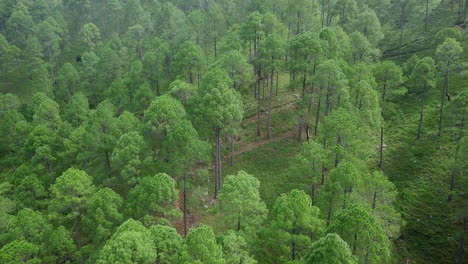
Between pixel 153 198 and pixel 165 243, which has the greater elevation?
pixel 153 198

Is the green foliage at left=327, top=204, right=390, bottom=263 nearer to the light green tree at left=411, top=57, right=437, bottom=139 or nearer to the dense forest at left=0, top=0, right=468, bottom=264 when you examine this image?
the dense forest at left=0, top=0, right=468, bottom=264

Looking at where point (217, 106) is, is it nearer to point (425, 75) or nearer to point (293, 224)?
point (293, 224)

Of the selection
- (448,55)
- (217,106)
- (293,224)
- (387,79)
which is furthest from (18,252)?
(448,55)

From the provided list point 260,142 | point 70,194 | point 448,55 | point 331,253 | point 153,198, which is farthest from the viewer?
point 260,142

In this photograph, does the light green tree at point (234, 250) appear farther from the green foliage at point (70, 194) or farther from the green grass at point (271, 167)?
the green grass at point (271, 167)

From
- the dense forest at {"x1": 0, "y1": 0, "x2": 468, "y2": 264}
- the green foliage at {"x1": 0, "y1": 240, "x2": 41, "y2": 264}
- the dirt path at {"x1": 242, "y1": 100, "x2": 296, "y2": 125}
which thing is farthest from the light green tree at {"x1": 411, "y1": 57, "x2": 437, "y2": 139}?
the green foliage at {"x1": 0, "y1": 240, "x2": 41, "y2": 264}

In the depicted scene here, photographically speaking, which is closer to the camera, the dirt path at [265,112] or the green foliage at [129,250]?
the green foliage at [129,250]

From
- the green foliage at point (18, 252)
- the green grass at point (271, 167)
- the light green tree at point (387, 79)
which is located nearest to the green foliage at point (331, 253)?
the green grass at point (271, 167)

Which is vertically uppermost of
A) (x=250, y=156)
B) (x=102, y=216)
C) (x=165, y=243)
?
(x=165, y=243)

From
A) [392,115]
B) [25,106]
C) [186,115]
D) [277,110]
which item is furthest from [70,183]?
[392,115]

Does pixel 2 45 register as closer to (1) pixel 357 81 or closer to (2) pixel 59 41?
(2) pixel 59 41
